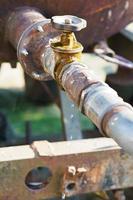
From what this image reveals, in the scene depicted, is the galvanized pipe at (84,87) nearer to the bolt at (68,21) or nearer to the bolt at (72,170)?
the bolt at (68,21)

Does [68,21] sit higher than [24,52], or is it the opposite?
[68,21]

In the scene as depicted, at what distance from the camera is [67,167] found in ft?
4.86

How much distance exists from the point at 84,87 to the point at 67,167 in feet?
1.00

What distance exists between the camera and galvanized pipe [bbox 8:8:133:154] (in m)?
1.10

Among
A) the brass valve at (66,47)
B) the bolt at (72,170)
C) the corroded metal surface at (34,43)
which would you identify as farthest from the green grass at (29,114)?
the brass valve at (66,47)

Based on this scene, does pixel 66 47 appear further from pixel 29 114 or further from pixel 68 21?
pixel 29 114

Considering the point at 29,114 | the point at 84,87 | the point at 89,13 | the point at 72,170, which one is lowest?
the point at 29,114

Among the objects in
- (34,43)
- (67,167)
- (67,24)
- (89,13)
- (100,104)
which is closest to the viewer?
(100,104)

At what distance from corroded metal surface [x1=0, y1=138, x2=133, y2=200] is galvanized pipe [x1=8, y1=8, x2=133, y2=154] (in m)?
0.21

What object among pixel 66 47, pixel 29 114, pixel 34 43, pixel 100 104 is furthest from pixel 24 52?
pixel 29 114

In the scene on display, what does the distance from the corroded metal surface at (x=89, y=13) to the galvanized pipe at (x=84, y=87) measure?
177 millimetres

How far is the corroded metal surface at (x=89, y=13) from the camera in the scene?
1823 mm

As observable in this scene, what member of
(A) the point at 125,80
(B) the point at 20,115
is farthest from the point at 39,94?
(A) the point at 125,80

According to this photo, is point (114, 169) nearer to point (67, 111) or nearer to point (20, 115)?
point (67, 111)
